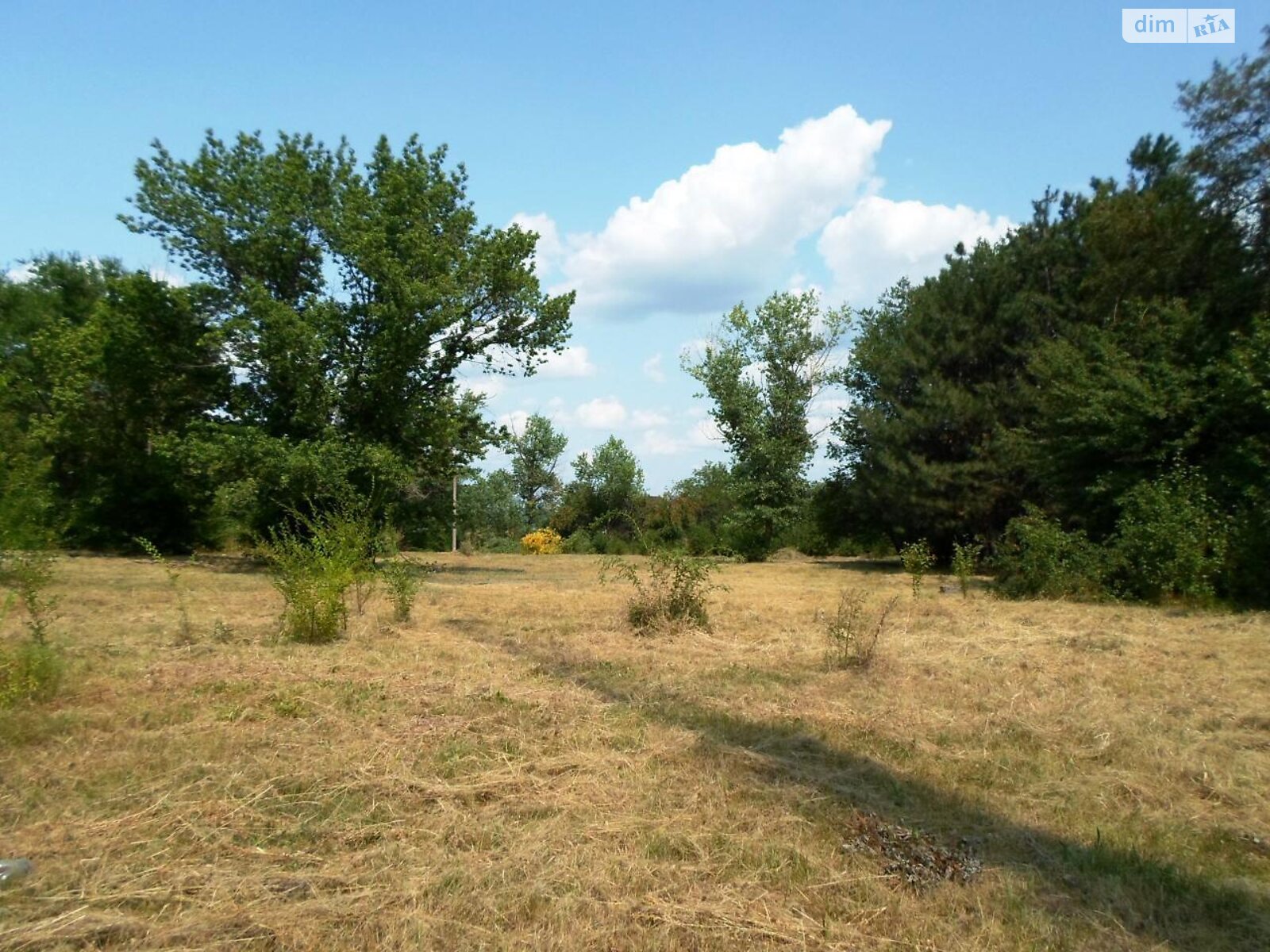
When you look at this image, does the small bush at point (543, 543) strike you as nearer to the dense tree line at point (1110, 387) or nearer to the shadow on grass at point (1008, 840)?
the dense tree line at point (1110, 387)

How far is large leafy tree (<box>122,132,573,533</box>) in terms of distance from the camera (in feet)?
62.6

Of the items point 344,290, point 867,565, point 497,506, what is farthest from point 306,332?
point 497,506

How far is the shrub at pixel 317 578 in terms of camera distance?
891cm

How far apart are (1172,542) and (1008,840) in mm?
11830

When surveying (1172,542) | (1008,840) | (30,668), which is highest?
(1172,542)

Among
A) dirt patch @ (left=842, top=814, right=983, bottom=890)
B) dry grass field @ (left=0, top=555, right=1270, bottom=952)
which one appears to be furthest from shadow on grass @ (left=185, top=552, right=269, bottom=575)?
dirt patch @ (left=842, top=814, right=983, bottom=890)

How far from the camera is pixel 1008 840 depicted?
4152mm

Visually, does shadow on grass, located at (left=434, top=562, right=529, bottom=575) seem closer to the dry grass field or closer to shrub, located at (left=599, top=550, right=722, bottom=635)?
shrub, located at (left=599, top=550, right=722, bottom=635)

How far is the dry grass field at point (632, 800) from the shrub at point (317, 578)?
1.96 ft

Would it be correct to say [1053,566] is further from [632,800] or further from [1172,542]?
[632,800]

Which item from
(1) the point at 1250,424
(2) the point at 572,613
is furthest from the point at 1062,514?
(2) the point at 572,613

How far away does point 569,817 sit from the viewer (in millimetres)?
4352

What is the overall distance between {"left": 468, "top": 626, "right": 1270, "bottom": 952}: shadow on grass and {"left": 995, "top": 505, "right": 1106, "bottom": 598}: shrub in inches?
408

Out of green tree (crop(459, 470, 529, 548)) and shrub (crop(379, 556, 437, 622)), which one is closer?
shrub (crop(379, 556, 437, 622))
